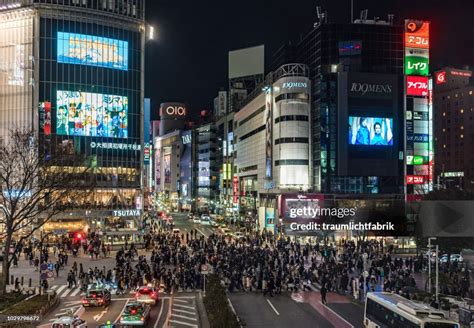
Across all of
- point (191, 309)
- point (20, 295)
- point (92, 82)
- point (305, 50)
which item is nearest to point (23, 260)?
point (20, 295)

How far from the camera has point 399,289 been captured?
3109 cm

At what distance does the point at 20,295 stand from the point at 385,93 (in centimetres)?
5525

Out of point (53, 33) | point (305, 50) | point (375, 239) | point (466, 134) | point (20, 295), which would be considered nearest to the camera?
point (20, 295)

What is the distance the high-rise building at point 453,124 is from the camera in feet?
409

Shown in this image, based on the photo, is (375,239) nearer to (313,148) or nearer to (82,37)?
(313,148)

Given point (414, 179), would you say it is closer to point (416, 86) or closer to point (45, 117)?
point (416, 86)

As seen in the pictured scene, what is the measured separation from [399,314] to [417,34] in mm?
60740

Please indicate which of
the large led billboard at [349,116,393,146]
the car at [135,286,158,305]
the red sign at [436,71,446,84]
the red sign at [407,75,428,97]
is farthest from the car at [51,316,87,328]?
the red sign at [436,71,446,84]

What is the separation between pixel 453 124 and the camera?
5157 inches

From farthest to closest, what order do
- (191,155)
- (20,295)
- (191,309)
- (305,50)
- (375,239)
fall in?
(191,155) < (305,50) < (375,239) < (20,295) < (191,309)

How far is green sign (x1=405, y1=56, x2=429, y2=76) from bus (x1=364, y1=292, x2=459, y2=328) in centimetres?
5508

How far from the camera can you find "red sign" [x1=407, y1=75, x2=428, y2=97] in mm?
71375

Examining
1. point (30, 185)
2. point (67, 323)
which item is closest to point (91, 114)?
point (30, 185)

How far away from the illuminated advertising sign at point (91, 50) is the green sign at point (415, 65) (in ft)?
128
